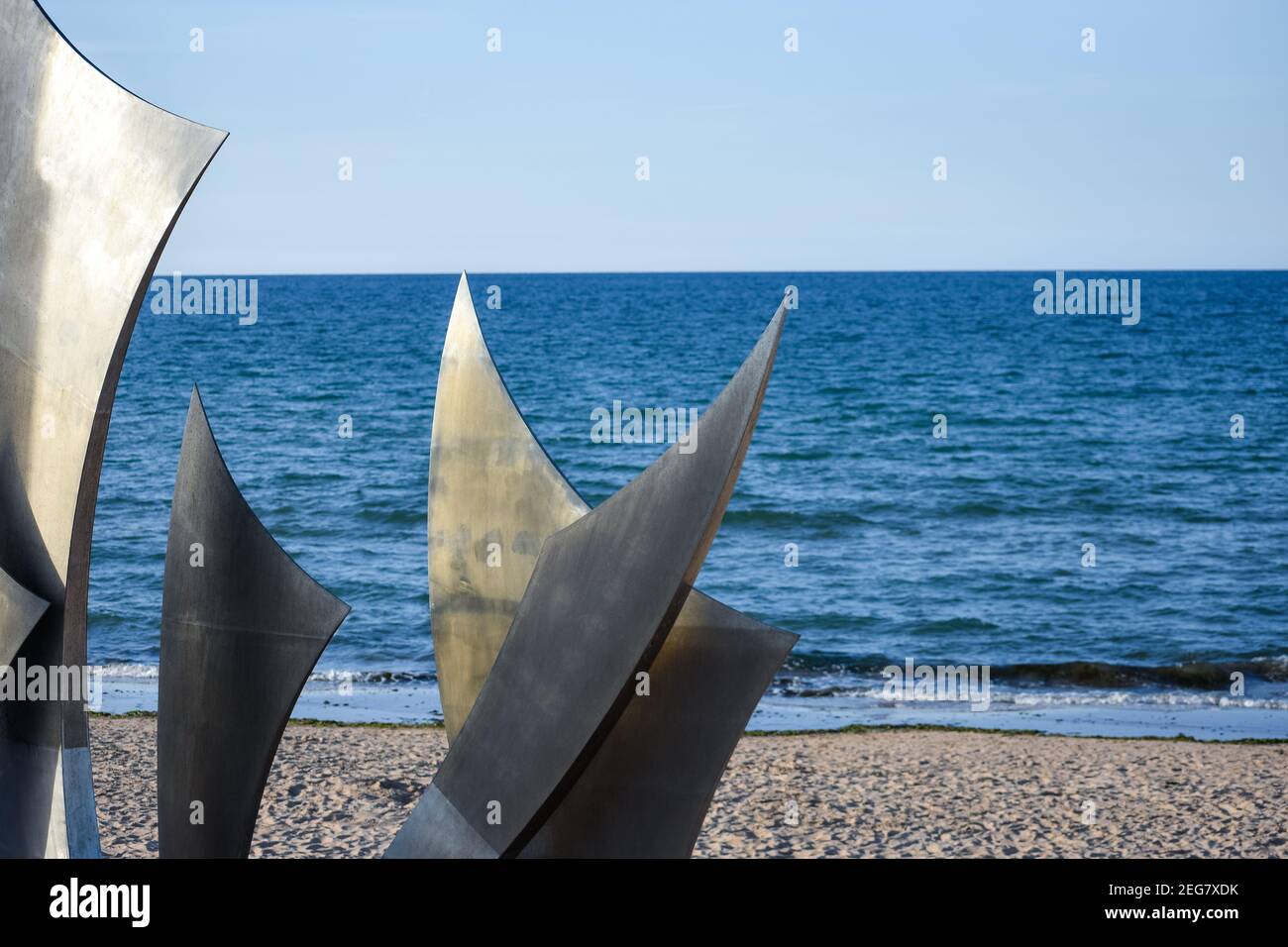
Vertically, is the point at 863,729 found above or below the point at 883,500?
below

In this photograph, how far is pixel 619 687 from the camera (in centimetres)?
507

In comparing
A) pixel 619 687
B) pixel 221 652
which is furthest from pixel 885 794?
pixel 619 687

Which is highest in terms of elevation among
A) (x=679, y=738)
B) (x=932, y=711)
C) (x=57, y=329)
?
(x=57, y=329)

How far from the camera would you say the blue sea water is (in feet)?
54.9

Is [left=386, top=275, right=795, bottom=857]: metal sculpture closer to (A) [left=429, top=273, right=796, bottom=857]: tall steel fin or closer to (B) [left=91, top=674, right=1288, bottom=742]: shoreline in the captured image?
(A) [left=429, top=273, right=796, bottom=857]: tall steel fin

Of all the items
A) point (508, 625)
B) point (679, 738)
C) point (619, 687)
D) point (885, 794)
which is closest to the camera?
point (619, 687)

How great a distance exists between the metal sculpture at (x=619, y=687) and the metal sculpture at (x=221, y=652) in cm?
96

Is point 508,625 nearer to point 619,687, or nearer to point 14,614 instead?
point 619,687

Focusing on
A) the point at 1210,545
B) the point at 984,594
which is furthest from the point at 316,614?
the point at 1210,545

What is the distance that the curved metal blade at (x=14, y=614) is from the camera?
19.0 ft

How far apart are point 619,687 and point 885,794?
7.31 meters
